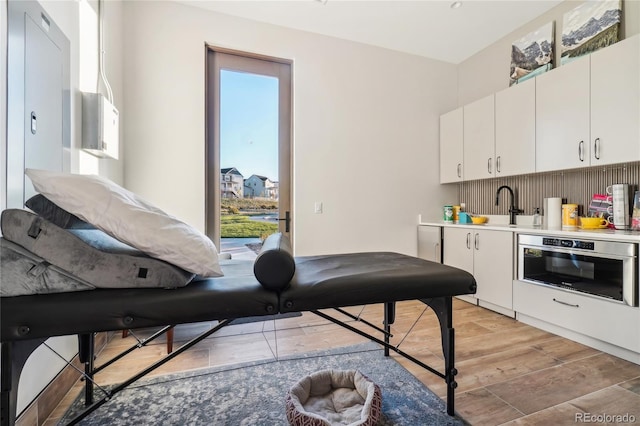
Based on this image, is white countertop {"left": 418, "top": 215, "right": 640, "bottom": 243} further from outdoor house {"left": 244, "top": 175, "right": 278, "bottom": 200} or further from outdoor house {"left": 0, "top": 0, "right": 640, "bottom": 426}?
outdoor house {"left": 244, "top": 175, "right": 278, "bottom": 200}

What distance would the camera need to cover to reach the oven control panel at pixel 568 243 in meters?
2.15

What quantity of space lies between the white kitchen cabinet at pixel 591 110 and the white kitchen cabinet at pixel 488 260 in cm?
79

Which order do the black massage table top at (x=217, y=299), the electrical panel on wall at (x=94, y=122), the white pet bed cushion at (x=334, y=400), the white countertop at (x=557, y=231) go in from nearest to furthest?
the black massage table top at (x=217, y=299) < the white pet bed cushion at (x=334, y=400) < the electrical panel on wall at (x=94, y=122) < the white countertop at (x=557, y=231)

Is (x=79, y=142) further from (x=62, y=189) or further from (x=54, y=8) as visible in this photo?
(x=62, y=189)

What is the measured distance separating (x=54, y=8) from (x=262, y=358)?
231 cm

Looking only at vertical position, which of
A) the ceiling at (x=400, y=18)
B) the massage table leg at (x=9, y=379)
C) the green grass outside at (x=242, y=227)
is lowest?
the massage table leg at (x=9, y=379)

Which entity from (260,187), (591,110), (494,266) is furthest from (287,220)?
(591,110)

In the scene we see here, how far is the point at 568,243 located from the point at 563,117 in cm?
111

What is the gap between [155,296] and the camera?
0.97 m

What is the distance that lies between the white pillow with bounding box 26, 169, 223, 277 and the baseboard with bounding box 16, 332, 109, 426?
3.17 feet

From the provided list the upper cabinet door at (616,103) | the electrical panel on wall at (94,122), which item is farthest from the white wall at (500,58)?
the electrical panel on wall at (94,122)

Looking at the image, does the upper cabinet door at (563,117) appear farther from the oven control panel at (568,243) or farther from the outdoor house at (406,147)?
the oven control panel at (568,243)

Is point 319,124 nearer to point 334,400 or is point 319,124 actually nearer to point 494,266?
point 494,266

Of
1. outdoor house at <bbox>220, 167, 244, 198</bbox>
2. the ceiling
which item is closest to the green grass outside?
outdoor house at <bbox>220, 167, 244, 198</bbox>
